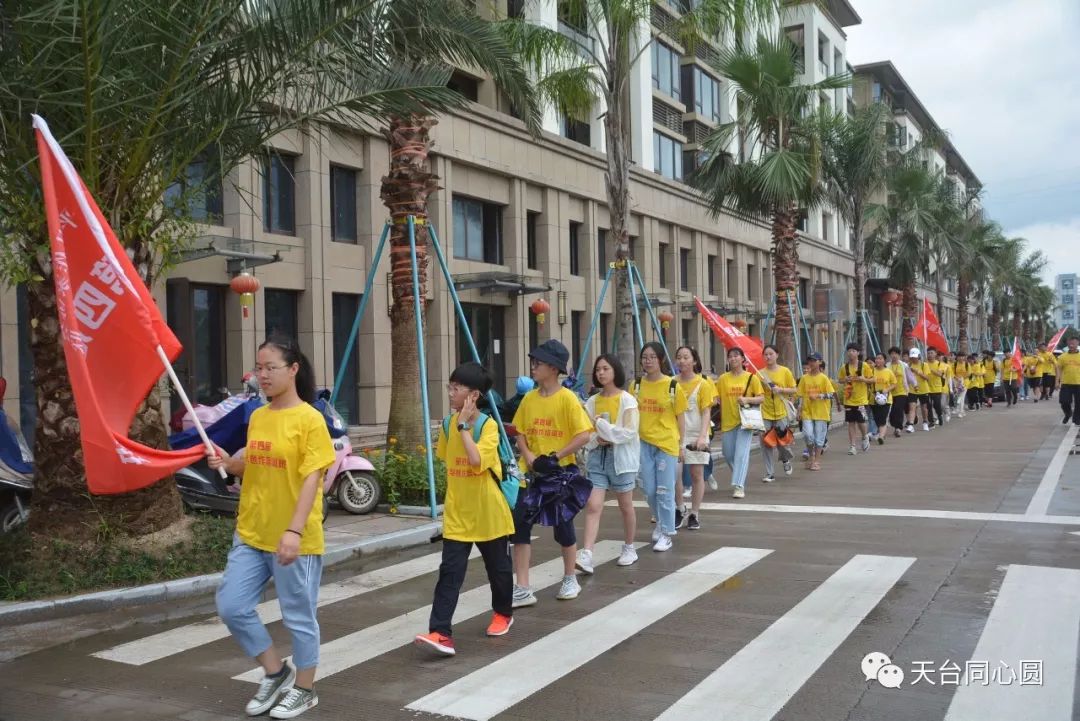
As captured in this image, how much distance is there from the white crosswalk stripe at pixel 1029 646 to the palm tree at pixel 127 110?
20.0ft

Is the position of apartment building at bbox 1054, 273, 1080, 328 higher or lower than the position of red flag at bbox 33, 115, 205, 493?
higher

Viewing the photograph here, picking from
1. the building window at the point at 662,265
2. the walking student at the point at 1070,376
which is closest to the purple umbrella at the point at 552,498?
the walking student at the point at 1070,376

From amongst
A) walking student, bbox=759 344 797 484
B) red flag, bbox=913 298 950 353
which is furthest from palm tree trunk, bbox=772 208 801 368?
walking student, bbox=759 344 797 484

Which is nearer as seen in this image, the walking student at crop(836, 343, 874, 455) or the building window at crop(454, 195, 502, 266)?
→ the walking student at crop(836, 343, 874, 455)

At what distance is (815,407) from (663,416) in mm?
6751

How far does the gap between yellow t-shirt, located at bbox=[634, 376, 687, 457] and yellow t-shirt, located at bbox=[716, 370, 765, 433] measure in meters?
3.19

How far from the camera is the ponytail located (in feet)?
15.5

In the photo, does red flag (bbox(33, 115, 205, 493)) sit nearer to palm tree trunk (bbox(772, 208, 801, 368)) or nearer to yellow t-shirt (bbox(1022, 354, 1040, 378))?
palm tree trunk (bbox(772, 208, 801, 368))

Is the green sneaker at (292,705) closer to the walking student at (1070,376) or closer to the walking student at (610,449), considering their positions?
the walking student at (610,449)

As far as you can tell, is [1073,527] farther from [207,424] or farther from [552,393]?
[207,424]

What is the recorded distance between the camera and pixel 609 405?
780 cm

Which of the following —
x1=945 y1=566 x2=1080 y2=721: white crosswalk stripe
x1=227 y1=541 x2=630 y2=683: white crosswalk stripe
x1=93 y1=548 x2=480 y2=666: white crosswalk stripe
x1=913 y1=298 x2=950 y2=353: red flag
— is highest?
x1=913 y1=298 x2=950 y2=353: red flag

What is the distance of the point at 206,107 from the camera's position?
849cm

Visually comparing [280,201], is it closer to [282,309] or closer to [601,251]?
[282,309]
